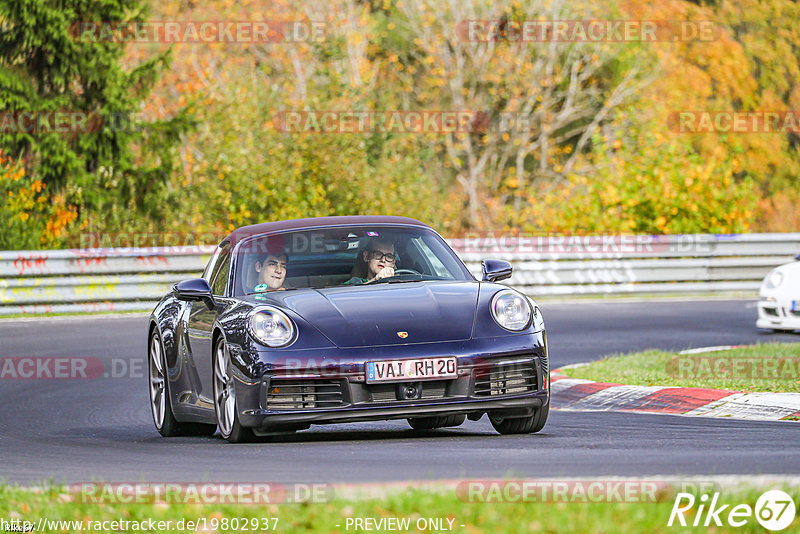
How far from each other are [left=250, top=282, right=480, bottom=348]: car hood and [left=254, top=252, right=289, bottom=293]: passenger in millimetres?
307

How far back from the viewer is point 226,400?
8.61 meters

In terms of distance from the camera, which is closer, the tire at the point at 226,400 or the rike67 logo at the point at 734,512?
the rike67 logo at the point at 734,512

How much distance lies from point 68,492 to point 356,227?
395 cm

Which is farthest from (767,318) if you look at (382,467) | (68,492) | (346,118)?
(346,118)

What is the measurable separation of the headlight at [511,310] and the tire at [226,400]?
1580 millimetres

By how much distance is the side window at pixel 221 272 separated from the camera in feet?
31.4

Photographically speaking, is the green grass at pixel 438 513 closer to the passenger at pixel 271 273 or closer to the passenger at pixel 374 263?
the passenger at pixel 271 273

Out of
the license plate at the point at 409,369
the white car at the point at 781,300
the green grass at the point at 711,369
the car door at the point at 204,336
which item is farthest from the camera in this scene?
the white car at the point at 781,300

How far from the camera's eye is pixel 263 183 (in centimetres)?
2631

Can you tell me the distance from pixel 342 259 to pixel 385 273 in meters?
0.38

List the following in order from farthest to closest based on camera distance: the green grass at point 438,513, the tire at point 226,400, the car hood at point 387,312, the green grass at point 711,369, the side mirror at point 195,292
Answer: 1. the green grass at point 711,369
2. the side mirror at point 195,292
3. the tire at point 226,400
4. the car hood at point 387,312
5. the green grass at point 438,513

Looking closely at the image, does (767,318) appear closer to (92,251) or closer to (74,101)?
(92,251)

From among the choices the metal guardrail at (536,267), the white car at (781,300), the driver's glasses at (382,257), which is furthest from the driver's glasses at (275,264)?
the metal guardrail at (536,267)

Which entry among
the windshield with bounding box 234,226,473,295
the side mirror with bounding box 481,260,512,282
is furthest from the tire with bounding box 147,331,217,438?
the side mirror with bounding box 481,260,512,282
